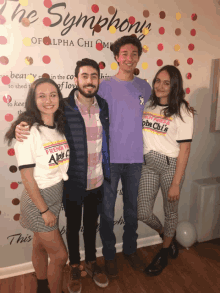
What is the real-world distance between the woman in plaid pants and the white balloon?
0.39 m

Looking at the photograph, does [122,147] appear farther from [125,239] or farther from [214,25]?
[214,25]

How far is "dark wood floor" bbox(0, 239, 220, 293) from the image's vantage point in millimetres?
1843

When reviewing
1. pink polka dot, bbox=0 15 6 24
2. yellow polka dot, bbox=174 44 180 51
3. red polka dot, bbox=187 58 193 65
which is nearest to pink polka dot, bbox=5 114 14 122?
pink polka dot, bbox=0 15 6 24

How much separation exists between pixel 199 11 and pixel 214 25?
0.79 feet

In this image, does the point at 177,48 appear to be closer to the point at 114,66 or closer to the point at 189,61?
the point at 189,61

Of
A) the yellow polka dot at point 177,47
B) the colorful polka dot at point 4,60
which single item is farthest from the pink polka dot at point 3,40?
the yellow polka dot at point 177,47

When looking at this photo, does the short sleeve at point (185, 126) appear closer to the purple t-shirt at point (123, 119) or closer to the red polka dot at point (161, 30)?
the purple t-shirt at point (123, 119)

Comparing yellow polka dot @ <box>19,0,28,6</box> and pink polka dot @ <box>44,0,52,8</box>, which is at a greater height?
pink polka dot @ <box>44,0,52,8</box>

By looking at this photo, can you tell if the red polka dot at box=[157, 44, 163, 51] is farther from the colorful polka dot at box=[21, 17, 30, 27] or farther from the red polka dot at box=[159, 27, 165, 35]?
the colorful polka dot at box=[21, 17, 30, 27]

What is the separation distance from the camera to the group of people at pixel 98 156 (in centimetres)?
137

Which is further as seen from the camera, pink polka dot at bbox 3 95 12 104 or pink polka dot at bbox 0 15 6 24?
pink polka dot at bbox 3 95 12 104

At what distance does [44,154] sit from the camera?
4.36 ft

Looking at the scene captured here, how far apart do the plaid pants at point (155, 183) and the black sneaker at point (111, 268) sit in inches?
20.0

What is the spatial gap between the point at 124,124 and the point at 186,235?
143 centimetres
